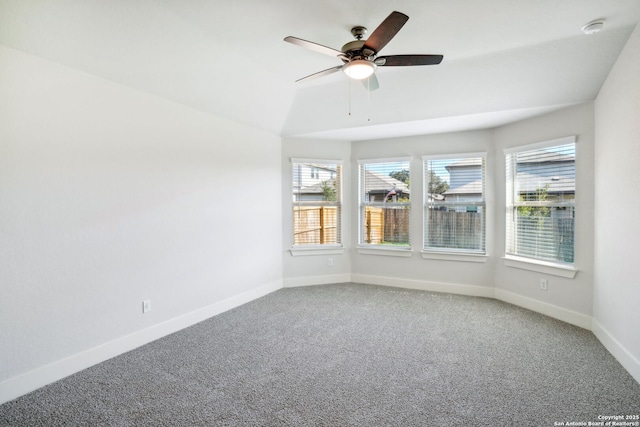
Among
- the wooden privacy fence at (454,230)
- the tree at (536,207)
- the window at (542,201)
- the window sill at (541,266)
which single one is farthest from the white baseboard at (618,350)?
the wooden privacy fence at (454,230)

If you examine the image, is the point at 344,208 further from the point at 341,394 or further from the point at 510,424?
the point at 510,424

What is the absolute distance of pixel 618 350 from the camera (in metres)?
2.77

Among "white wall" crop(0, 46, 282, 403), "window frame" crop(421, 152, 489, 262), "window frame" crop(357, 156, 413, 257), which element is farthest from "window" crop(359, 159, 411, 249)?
"white wall" crop(0, 46, 282, 403)

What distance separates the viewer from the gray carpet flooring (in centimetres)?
209

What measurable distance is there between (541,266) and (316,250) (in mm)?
3035

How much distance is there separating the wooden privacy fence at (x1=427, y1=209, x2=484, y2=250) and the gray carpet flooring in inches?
48.9

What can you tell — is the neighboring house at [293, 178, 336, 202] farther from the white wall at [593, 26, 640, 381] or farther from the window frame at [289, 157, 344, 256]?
the white wall at [593, 26, 640, 381]

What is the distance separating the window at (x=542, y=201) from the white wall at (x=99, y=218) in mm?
3676

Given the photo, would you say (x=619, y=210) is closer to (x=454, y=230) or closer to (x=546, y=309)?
(x=546, y=309)

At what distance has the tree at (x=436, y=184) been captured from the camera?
4884 mm

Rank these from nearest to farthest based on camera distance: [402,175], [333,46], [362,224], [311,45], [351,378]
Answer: [311,45], [351,378], [333,46], [402,175], [362,224]

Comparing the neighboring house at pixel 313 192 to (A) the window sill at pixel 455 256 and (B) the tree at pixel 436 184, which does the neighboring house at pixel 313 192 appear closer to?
(B) the tree at pixel 436 184

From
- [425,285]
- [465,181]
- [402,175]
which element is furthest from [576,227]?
[402,175]

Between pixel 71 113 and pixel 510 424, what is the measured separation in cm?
383
